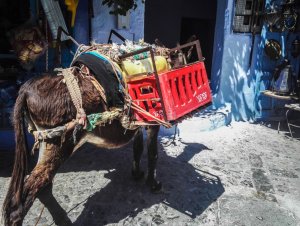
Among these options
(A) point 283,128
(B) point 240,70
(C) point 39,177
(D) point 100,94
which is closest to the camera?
(C) point 39,177

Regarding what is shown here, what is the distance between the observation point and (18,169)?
7.66ft

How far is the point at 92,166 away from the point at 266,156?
2732 mm

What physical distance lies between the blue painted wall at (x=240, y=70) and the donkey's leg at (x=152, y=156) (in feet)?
9.61

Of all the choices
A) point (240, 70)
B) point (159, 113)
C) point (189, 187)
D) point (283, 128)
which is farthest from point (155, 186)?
point (283, 128)

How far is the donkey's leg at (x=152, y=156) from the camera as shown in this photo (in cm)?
336

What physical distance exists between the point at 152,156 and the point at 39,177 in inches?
56.8

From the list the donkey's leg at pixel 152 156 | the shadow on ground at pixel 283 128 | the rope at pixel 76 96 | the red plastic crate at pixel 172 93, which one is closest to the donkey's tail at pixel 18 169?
the rope at pixel 76 96

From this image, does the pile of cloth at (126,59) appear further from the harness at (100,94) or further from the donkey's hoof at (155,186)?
the donkey's hoof at (155,186)

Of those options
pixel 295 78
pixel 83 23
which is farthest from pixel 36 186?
pixel 295 78

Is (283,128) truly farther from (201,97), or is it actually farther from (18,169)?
(18,169)

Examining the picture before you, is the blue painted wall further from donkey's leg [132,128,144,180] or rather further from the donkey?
the donkey

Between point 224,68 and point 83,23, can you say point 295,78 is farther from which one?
point 83,23

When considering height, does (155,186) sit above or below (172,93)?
below

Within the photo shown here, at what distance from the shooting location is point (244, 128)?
5934mm
